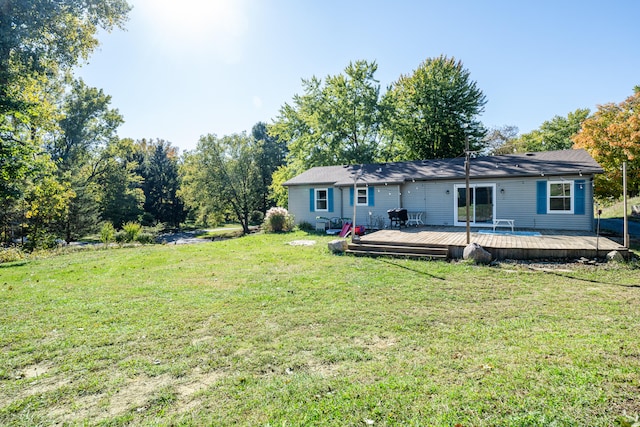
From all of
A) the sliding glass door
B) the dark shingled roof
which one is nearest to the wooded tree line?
the dark shingled roof

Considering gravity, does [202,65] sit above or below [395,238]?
above

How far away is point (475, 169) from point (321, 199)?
7639mm

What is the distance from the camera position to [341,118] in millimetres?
26688

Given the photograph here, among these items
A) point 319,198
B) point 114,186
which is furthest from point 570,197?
point 114,186

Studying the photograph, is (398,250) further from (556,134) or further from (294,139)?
(556,134)

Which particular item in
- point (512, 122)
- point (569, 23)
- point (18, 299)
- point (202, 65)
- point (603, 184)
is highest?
point (512, 122)

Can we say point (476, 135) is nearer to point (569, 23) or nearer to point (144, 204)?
point (569, 23)

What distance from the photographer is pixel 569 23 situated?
461 inches

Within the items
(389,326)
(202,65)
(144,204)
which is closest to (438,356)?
(389,326)

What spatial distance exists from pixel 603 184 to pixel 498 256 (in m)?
11.1

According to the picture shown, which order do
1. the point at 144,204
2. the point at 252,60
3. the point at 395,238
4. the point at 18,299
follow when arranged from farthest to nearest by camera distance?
the point at 144,204 → the point at 252,60 → the point at 395,238 → the point at 18,299

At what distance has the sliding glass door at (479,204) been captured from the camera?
13977 millimetres

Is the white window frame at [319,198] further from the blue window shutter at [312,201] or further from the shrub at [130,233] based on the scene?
the shrub at [130,233]

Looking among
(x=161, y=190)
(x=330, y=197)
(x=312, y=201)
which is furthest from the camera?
(x=161, y=190)
